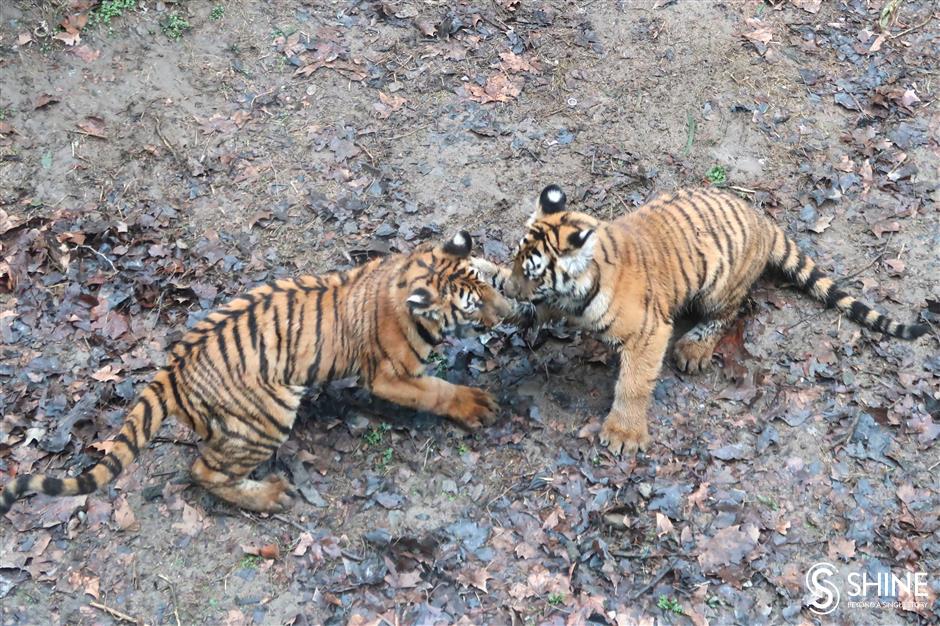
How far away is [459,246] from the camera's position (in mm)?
5145

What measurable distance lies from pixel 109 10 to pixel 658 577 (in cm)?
744

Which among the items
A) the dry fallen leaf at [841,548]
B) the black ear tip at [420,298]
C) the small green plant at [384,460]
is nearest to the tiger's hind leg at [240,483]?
the small green plant at [384,460]

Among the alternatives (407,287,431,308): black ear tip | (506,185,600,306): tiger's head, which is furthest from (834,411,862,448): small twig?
(407,287,431,308): black ear tip

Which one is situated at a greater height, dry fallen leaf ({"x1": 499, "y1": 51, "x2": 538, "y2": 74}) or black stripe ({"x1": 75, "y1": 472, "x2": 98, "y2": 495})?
dry fallen leaf ({"x1": 499, "y1": 51, "x2": 538, "y2": 74})

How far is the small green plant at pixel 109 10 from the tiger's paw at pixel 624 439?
6.46m

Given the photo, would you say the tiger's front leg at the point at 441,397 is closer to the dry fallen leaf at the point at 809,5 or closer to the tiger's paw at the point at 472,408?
the tiger's paw at the point at 472,408

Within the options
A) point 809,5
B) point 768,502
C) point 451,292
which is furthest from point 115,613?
point 809,5

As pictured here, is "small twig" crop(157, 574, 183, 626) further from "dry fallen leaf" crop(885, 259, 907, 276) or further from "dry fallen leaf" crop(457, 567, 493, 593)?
"dry fallen leaf" crop(885, 259, 907, 276)

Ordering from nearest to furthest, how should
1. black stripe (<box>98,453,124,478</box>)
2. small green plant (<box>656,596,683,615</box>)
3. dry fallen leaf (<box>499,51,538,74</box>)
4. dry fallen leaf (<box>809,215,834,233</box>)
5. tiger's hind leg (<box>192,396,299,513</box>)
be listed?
1. black stripe (<box>98,453,124,478</box>)
2. small green plant (<box>656,596,683,615</box>)
3. tiger's hind leg (<box>192,396,299,513</box>)
4. dry fallen leaf (<box>809,215,834,233</box>)
5. dry fallen leaf (<box>499,51,538,74</box>)

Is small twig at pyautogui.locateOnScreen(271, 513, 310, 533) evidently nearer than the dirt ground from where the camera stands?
No

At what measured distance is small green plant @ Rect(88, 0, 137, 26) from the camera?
308 inches

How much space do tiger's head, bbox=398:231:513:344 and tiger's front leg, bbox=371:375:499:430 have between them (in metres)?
0.34

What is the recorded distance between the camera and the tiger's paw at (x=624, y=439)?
17.6 ft

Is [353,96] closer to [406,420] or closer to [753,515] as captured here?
[406,420]
